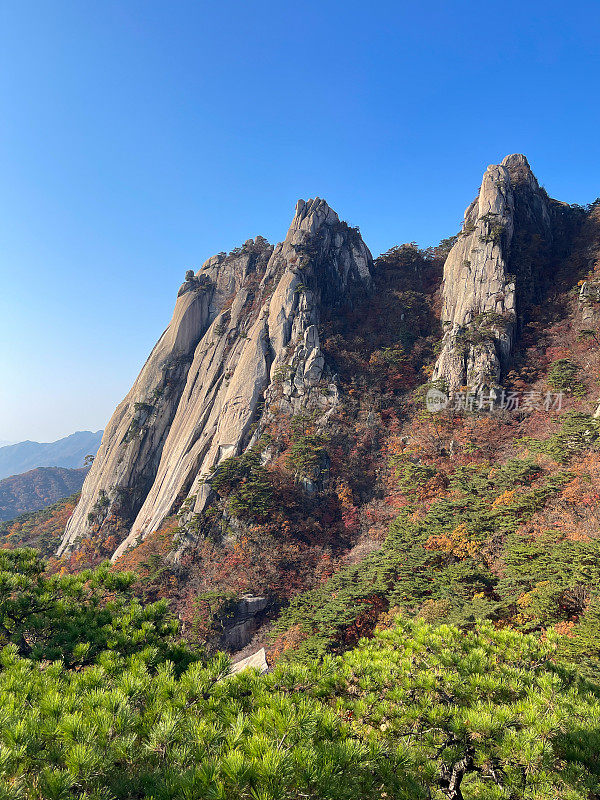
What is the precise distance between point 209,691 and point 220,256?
55255mm

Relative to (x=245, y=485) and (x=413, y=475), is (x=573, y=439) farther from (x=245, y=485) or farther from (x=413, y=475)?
(x=245, y=485)

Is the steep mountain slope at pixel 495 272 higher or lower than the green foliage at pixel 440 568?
higher

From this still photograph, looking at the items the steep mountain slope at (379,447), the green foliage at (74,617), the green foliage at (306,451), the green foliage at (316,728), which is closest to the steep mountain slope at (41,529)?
the steep mountain slope at (379,447)

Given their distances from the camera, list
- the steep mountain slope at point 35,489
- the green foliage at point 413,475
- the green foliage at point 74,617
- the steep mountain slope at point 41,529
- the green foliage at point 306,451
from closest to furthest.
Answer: the green foliage at point 74,617
the green foliage at point 413,475
the green foliage at point 306,451
the steep mountain slope at point 41,529
the steep mountain slope at point 35,489

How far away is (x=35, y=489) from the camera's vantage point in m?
97.5

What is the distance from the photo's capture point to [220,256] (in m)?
52.7

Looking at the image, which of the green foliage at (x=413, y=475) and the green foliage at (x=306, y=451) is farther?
the green foliage at (x=306, y=451)

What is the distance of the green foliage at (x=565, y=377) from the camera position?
89.7ft

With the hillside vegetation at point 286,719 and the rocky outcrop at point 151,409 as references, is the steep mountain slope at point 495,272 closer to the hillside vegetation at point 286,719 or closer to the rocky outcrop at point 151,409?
the rocky outcrop at point 151,409

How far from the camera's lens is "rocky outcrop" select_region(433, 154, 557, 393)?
1298 inches

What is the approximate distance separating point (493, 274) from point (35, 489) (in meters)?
118

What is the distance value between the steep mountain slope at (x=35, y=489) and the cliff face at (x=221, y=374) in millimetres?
67589

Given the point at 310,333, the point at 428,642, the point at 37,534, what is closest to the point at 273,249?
the point at 310,333

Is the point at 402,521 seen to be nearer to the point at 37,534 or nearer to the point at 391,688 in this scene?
the point at 391,688
